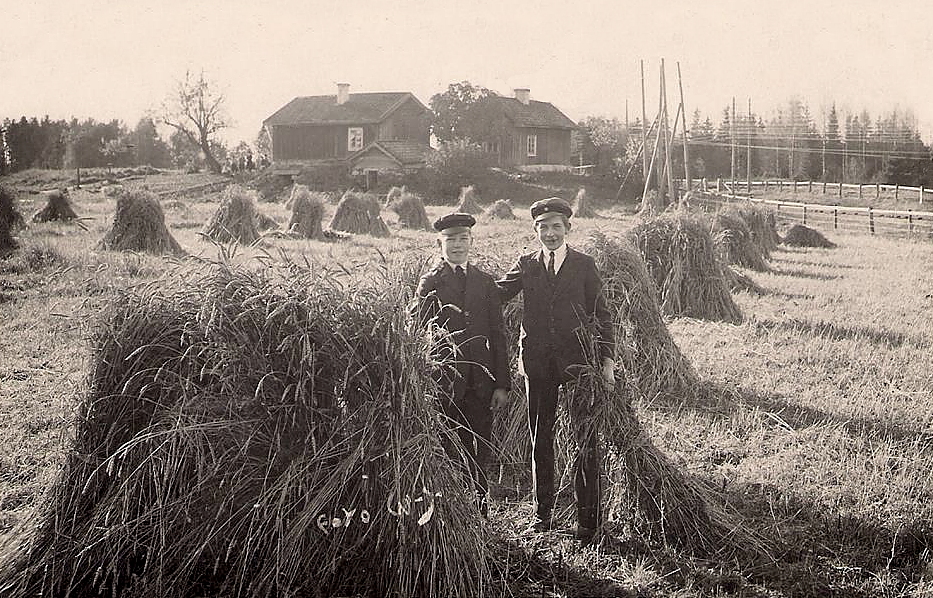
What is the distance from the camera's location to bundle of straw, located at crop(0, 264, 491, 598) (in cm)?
347

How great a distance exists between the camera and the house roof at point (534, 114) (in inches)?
1698

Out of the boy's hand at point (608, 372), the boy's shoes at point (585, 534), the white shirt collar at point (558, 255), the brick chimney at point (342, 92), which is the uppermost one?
the brick chimney at point (342, 92)

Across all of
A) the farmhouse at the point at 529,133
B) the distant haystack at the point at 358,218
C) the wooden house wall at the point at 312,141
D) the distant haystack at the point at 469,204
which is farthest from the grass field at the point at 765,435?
the wooden house wall at the point at 312,141

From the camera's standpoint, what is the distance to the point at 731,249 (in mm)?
15547

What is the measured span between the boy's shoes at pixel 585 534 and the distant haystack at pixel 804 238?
734 inches

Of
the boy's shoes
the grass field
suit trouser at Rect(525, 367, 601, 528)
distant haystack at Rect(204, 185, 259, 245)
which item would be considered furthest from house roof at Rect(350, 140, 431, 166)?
the boy's shoes

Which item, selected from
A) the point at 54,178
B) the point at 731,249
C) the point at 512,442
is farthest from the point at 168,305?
the point at 54,178

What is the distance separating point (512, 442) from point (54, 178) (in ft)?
82.8

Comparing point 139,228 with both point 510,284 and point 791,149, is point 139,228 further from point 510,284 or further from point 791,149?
point 791,149

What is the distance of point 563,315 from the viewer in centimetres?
440

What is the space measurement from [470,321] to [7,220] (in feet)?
40.6

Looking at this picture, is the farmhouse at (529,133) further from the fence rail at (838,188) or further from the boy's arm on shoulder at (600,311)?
the boy's arm on shoulder at (600,311)

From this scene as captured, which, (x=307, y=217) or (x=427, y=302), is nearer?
(x=427, y=302)

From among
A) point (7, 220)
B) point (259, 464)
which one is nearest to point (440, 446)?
point (259, 464)
